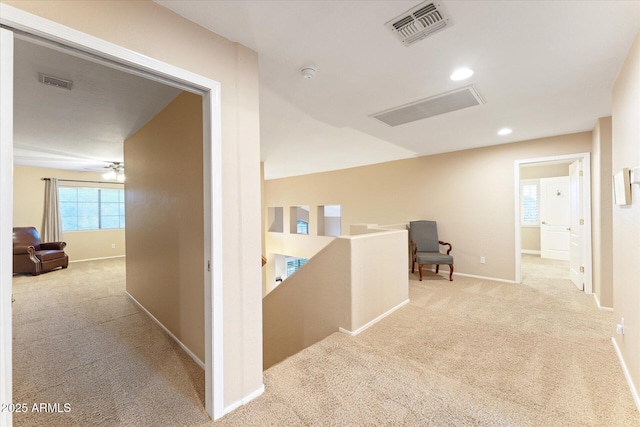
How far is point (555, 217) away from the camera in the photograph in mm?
6523

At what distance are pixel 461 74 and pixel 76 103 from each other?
3694 millimetres

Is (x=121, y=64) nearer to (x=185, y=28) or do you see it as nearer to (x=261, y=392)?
(x=185, y=28)

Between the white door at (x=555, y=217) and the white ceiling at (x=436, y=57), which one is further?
the white door at (x=555, y=217)

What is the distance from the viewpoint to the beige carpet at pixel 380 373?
5.31 ft

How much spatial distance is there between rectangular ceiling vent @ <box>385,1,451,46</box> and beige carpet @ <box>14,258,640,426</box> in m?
2.38

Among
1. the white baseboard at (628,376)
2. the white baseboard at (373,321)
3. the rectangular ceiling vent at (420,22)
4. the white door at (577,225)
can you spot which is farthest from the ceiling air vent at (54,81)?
the white door at (577,225)

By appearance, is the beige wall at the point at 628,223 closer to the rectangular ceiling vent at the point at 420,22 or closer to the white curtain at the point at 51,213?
the rectangular ceiling vent at the point at 420,22

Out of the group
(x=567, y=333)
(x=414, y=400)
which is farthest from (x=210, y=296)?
(x=567, y=333)

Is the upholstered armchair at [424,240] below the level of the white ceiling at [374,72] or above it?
below

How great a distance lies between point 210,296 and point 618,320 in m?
3.21

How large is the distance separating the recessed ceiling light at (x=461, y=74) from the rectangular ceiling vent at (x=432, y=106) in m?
0.22

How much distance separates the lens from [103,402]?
1.76 m

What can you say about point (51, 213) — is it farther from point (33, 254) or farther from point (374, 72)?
point (374, 72)

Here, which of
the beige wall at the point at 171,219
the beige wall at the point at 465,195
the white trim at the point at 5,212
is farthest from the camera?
the beige wall at the point at 465,195
